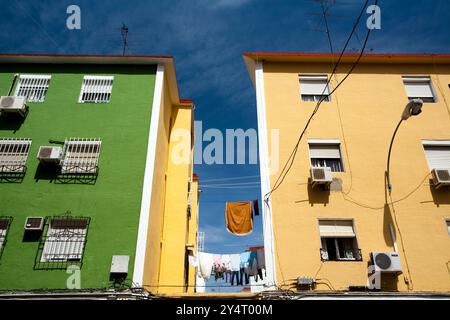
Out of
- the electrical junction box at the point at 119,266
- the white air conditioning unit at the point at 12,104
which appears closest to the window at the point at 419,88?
the electrical junction box at the point at 119,266

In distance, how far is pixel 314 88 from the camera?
1266 cm

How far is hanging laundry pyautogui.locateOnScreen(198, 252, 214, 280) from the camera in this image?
14.7m

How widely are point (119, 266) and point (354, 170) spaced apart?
304 inches

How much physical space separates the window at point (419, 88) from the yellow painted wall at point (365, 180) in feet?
0.79

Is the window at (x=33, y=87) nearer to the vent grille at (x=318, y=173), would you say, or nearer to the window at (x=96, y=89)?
the window at (x=96, y=89)

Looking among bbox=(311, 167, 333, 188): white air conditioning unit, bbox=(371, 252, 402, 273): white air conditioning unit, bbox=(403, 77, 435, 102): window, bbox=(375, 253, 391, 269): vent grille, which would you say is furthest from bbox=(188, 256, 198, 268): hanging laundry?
bbox=(403, 77, 435, 102): window

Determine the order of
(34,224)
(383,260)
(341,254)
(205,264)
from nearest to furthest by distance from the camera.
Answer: (383,260), (34,224), (341,254), (205,264)

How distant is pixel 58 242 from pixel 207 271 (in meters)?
7.08

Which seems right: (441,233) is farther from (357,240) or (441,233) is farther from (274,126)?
(274,126)

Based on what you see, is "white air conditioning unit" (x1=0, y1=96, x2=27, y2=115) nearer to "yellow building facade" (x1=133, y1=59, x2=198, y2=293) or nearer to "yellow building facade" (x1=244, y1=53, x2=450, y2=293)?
"yellow building facade" (x1=133, y1=59, x2=198, y2=293)

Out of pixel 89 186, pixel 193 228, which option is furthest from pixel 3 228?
pixel 193 228

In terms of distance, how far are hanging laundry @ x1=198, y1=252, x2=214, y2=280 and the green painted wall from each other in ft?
19.5

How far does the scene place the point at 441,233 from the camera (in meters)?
9.77

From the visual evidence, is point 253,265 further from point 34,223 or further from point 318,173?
point 34,223
